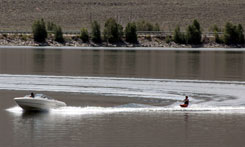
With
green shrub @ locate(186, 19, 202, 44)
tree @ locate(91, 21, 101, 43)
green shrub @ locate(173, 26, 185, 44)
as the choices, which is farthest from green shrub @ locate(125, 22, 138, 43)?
green shrub @ locate(186, 19, 202, 44)

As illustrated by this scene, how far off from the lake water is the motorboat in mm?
462

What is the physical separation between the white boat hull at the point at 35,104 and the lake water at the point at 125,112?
45cm

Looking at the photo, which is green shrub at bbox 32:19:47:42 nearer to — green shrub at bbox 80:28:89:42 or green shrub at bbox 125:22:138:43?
green shrub at bbox 80:28:89:42

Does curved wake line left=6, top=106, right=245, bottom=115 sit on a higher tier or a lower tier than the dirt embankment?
higher

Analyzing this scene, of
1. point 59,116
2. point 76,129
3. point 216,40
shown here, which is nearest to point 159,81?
point 59,116

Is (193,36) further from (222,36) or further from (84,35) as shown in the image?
(84,35)

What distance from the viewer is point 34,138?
33.8m

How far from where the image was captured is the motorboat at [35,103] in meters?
42.0

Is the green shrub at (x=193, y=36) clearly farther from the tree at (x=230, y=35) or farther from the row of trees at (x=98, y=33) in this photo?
the row of trees at (x=98, y=33)

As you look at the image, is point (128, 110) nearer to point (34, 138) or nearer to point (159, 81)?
point (34, 138)

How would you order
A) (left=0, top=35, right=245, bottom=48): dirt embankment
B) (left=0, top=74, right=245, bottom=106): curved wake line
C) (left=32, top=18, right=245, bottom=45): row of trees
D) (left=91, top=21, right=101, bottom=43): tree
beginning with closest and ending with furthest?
(left=0, top=74, right=245, bottom=106): curved wake line, (left=0, top=35, right=245, bottom=48): dirt embankment, (left=32, top=18, right=245, bottom=45): row of trees, (left=91, top=21, right=101, bottom=43): tree

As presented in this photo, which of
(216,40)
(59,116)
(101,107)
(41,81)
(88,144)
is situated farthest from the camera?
(216,40)

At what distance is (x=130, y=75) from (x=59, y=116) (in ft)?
94.4

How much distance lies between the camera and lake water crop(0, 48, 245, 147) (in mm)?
33969
